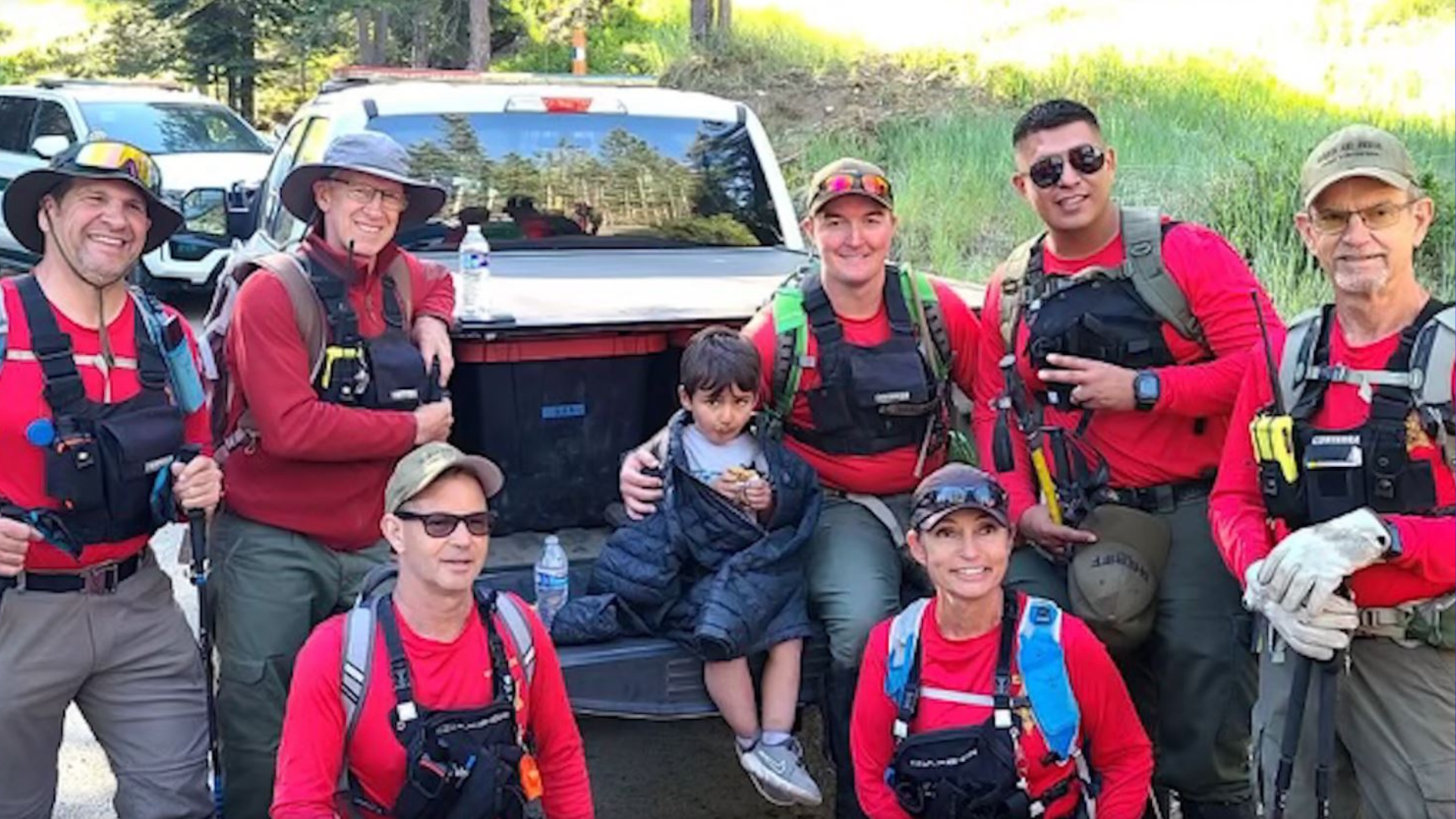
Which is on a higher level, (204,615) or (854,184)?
(854,184)

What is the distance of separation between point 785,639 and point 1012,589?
603mm

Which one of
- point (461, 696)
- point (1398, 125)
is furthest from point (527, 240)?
point (1398, 125)

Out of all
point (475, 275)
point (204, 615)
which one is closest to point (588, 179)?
point (475, 275)

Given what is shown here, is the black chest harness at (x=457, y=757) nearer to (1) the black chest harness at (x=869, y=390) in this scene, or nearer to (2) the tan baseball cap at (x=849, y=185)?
(1) the black chest harness at (x=869, y=390)

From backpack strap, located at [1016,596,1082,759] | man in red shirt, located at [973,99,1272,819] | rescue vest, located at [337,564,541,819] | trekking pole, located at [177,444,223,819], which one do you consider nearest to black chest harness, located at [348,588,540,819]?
rescue vest, located at [337,564,541,819]

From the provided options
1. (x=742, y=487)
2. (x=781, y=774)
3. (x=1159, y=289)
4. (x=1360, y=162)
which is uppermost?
(x=1360, y=162)

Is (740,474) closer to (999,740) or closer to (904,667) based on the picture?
(904,667)

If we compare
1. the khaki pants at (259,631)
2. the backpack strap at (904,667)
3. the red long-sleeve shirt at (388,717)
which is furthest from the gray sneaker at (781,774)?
the khaki pants at (259,631)

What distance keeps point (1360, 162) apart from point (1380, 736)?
1.23 metres

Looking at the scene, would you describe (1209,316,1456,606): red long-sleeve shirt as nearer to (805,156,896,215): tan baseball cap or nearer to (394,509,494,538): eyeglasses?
(805,156,896,215): tan baseball cap

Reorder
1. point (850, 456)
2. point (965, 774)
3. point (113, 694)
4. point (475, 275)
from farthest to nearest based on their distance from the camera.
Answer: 1. point (475, 275)
2. point (850, 456)
3. point (113, 694)
4. point (965, 774)

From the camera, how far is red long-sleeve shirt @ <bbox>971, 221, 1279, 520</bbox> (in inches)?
142

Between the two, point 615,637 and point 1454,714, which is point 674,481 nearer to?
point 615,637

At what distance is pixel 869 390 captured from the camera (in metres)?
3.88
